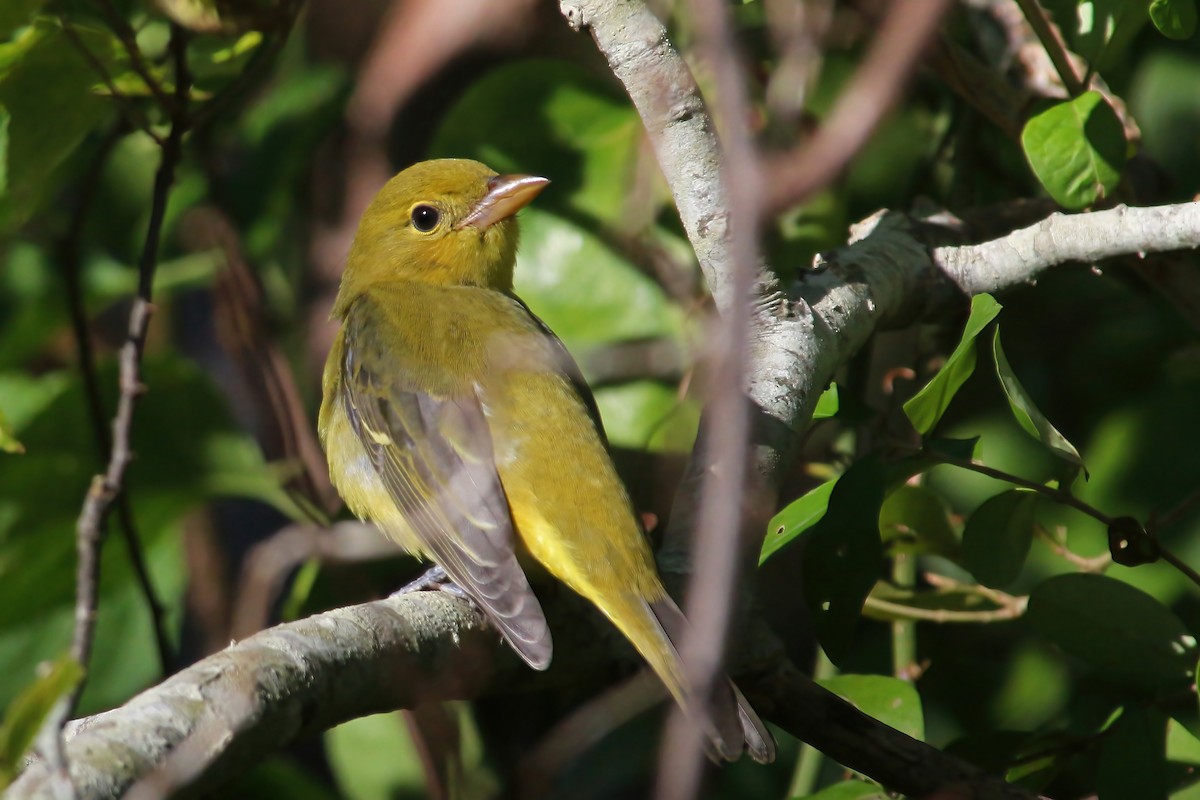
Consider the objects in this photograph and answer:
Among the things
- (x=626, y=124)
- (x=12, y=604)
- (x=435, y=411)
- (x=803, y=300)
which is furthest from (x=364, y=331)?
(x=803, y=300)

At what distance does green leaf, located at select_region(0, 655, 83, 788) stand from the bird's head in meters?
2.34

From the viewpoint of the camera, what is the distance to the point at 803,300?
236 centimetres

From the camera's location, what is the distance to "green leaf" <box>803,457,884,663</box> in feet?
6.90

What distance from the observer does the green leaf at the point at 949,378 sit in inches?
79.9

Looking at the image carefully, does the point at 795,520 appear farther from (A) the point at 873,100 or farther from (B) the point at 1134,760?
(A) the point at 873,100

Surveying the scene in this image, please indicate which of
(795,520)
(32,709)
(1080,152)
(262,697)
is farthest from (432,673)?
(1080,152)

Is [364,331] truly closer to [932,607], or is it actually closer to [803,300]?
[803,300]

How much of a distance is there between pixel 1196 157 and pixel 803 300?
1.61 meters

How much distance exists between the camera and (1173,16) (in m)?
2.32

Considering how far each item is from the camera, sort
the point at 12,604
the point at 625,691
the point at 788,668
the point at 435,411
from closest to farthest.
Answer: the point at 625,691
the point at 788,668
the point at 435,411
the point at 12,604

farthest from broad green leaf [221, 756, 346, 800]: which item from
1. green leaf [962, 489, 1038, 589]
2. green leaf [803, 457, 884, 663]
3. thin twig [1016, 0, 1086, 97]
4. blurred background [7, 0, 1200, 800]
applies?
thin twig [1016, 0, 1086, 97]

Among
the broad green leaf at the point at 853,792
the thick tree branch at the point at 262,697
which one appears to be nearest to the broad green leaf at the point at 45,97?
the thick tree branch at the point at 262,697

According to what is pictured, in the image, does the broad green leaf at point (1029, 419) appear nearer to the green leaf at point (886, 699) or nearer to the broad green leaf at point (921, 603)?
the green leaf at point (886, 699)

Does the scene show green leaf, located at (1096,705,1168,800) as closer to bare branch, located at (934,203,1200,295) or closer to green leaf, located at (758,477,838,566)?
green leaf, located at (758,477,838,566)
